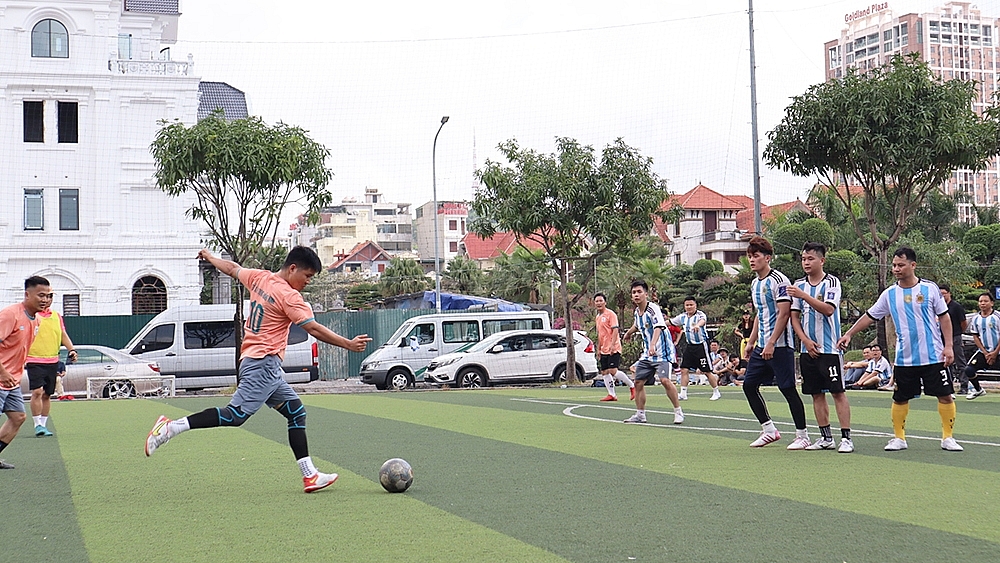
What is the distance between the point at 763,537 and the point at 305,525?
8.86 feet

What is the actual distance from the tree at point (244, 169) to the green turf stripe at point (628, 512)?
16.2 m

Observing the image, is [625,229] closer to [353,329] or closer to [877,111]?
[877,111]

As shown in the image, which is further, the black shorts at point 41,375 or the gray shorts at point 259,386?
the black shorts at point 41,375

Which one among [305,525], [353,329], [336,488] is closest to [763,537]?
[305,525]

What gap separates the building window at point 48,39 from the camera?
1596 inches

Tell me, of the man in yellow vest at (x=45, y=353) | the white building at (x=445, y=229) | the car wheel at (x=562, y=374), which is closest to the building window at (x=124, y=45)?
the car wheel at (x=562, y=374)

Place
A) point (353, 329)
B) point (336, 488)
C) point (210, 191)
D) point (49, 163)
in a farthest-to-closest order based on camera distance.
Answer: point (49, 163), point (353, 329), point (210, 191), point (336, 488)

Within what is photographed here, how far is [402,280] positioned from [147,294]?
2924 centimetres

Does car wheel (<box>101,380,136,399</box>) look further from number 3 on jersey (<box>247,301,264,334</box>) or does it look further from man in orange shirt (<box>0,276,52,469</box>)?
number 3 on jersey (<box>247,301,264,334</box>)

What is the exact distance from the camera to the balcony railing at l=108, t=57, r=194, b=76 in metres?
41.5

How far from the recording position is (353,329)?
36031 mm

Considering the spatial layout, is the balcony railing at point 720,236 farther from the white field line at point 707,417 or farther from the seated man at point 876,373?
the white field line at point 707,417

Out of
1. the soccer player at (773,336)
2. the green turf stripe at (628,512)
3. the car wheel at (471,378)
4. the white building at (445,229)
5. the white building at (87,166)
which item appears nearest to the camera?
the green turf stripe at (628,512)

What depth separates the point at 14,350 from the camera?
1004 cm
